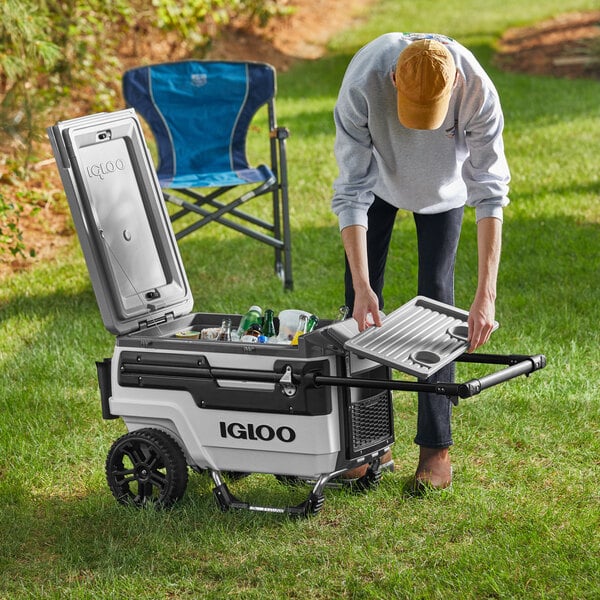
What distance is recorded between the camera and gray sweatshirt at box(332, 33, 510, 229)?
2.89 m

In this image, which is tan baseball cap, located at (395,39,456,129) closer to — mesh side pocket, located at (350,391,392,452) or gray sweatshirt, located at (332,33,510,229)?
gray sweatshirt, located at (332,33,510,229)

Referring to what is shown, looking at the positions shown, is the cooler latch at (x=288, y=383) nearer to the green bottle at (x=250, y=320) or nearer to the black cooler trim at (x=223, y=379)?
the black cooler trim at (x=223, y=379)

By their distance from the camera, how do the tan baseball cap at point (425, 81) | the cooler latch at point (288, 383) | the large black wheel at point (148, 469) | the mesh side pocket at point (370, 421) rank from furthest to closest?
the large black wheel at point (148, 469) < the mesh side pocket at point (370, 421) < the cooler latch at point (288, 383) < the tan baseball cap at point (425, 81)

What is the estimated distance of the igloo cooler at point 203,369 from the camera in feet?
9.62

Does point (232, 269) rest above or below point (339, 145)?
below

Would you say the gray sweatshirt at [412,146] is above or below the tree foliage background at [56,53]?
above

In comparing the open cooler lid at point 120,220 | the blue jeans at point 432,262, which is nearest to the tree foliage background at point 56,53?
the open cooler lid at point 120,220

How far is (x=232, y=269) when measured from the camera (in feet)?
18.6

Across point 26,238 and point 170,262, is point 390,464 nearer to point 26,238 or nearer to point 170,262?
point 170,262

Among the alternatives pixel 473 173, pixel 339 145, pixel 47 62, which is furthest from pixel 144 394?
pixel 47 62

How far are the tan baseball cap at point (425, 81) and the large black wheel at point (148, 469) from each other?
3.89ft

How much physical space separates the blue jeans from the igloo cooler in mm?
133

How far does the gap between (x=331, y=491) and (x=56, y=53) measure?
412 cm

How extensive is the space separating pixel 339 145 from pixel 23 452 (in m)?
1.53
